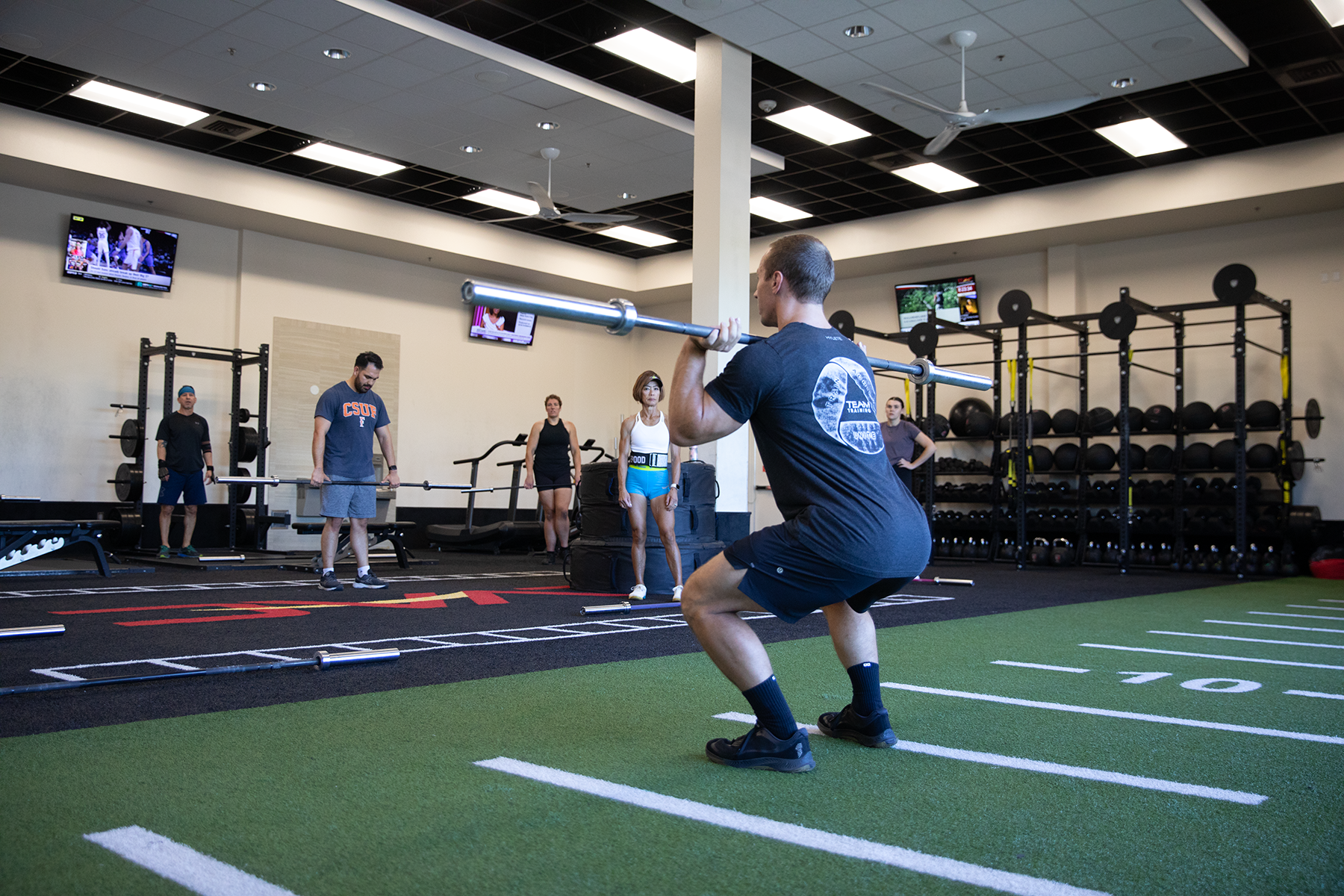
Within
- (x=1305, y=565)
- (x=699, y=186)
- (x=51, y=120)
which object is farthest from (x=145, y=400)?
(x=1305, y=565)

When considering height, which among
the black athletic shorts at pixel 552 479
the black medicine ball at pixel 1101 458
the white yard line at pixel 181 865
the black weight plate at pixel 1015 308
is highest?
the black weight plate at pixel 1015 308

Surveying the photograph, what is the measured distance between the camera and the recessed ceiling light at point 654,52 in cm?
766

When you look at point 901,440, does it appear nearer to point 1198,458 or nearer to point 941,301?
point 1198,458

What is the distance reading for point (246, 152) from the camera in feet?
32.9

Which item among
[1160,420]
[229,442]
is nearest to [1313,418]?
[1160,420]

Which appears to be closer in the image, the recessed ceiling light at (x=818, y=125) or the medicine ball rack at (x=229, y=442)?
the recessed ceiling light at (x=818, y=125)

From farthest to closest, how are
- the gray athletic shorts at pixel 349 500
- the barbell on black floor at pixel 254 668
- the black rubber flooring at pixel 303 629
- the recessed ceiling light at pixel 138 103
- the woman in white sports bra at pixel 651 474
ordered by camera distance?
the recessed ceiling light at pixel 138 103 < the gray athletic shorts at pixel 349 500 < the woman in white sports bra at pixel 651 474 < the black rubber flooring at pixel 303 629 < the barbell on black floor at pixel 254 668

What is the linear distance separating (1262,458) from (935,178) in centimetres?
433

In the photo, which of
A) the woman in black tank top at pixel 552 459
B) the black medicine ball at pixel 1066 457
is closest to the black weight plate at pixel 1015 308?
the black medicine ball at pixel 1066 457

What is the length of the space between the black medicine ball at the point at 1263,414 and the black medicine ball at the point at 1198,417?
13.7 inches

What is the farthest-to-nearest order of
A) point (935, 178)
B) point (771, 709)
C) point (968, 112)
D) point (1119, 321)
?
point (935, 178) → point (1119, 321) → point (968, 112) → point (771, 709)

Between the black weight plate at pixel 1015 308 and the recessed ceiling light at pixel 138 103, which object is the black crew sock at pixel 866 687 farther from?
the recessed ceiling light at pixel 138 103

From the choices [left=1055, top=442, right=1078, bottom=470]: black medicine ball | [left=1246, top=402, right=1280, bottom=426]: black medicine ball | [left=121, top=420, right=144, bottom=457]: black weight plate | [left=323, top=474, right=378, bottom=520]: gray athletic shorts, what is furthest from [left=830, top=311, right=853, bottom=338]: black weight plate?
[left=121, top=420, right=144, bottom=457]: black weight plate

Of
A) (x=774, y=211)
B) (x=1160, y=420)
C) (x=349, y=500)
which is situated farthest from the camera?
(x=774, y=211)
